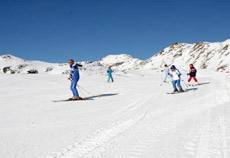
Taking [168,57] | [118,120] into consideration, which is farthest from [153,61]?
[118,120]

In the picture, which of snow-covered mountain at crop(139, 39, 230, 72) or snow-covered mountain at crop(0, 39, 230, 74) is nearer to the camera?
snow-covered mountain at crop(139, 39, 230, 72)

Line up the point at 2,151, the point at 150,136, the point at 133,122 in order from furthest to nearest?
the point at 133,122
the point at 150,136
the point at 2,151

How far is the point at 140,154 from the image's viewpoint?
3.39 meters

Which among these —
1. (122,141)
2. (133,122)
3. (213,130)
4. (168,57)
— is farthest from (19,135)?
(168,57)

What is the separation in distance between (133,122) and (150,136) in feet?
4.19

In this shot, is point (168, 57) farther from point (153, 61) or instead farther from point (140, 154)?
point (140, 154)

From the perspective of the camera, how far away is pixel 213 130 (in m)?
4.39

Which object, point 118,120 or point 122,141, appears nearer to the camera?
point 122,141

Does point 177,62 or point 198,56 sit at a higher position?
point 198,56

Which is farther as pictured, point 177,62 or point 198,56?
point 177,62

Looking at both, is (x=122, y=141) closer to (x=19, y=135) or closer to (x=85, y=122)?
(x=85, y=122)

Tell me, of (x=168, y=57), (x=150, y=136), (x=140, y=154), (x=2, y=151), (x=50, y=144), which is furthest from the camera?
(x=168, y=57)

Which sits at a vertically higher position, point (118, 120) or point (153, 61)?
point (153, 61)

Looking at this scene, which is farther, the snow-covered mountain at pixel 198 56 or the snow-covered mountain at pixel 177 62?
the snow-covered mountain at pixel 177 62
